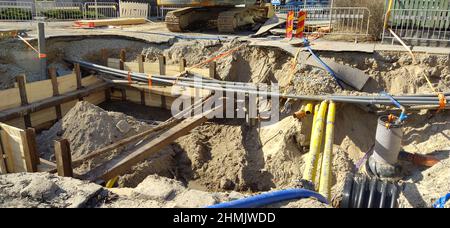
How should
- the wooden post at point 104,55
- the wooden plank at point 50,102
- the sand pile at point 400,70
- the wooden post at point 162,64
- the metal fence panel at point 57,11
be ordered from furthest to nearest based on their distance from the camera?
the metal fence panel at point 57,11, the wooden post at point 104,55, the wooden post at point 162,64, the wooden plank at point 50,102, the sand pile at point 400,70

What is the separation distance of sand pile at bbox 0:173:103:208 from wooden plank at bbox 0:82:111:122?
4.71m

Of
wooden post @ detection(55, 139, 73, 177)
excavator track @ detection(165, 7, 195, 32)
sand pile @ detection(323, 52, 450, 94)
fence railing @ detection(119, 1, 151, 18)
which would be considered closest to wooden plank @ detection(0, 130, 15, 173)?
wooden post @ detection(55, 139, 73, 177)

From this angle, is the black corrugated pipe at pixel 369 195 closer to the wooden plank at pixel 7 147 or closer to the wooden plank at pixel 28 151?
the wooden plank at pixel 28 151

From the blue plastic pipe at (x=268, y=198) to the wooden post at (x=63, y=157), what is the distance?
2.91 metres

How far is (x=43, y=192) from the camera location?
310cm

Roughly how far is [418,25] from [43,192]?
8.53 m

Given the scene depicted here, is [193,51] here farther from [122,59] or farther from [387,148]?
[387,148]

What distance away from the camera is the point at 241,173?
6.93m

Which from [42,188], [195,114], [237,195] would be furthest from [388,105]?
[42,188]

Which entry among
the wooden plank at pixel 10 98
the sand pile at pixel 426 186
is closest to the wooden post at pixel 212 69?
the wooden plank at pixel 10 98

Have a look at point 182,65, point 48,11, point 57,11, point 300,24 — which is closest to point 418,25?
point 300,24

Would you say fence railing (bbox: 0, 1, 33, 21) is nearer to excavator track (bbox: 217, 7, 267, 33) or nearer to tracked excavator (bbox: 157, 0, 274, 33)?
tracked excavator (bbox: 157, 0, 274, 33)

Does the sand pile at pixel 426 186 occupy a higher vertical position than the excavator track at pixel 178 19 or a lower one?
lower

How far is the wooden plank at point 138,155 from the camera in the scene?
210 inches
